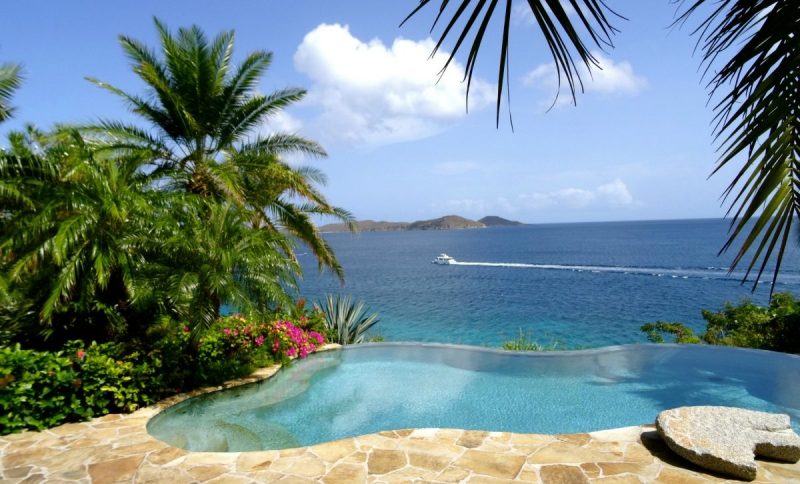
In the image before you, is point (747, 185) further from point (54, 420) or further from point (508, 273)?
point (508, 273)

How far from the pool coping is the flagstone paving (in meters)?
0.01

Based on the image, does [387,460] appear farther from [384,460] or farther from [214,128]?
[214,128]

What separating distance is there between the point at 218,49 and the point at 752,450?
11287 millimetres

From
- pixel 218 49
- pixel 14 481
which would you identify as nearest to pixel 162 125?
pixel 218 49

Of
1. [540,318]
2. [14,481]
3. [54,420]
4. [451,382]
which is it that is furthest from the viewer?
[540,318]

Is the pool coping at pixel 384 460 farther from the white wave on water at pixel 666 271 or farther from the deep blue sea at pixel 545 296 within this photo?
the white wave on water at pixel 666 271

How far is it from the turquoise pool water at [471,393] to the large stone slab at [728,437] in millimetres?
1678

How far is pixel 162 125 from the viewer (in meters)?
10.1

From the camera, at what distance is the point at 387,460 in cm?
488

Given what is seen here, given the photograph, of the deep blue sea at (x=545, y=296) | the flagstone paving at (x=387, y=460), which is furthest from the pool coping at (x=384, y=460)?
the deep blue sea at (x=545, y=296)

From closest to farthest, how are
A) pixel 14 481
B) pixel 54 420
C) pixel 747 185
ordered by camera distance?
pixel 747 185, pixel 14 481, pixel 54 420

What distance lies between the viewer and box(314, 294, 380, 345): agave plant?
459 inches

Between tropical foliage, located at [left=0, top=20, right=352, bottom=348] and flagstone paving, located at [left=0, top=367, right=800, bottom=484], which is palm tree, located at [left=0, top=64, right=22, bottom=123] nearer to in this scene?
tropical foliage, located at [left=0, top=20, right=352, bottom=348]

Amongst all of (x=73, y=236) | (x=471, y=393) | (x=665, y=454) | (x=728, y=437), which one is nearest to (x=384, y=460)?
(x=665, y=454)
